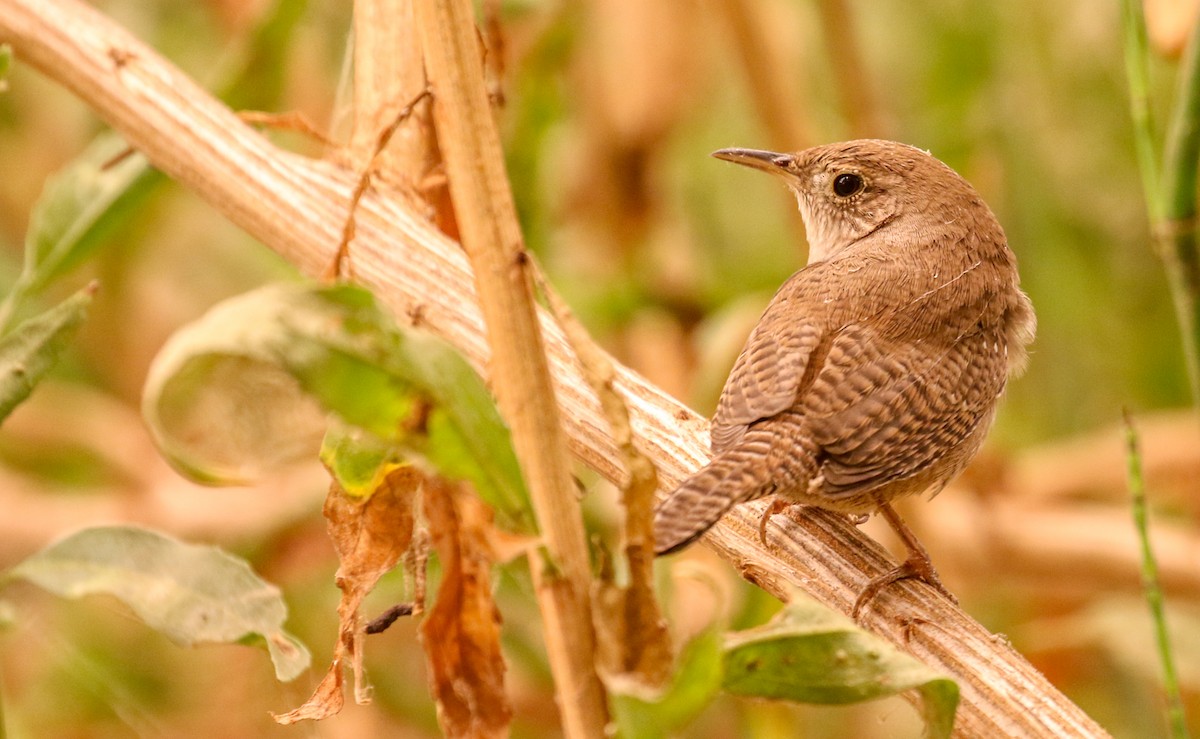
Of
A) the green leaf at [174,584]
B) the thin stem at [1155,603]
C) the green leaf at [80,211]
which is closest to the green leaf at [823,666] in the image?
the green leaf at [174,584]

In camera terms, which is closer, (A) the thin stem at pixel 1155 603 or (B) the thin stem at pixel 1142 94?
(A) the thin stem at pixel 1155 603

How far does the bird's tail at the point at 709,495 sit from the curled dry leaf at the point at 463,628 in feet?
0.79

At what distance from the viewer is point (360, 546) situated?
126 centimetres

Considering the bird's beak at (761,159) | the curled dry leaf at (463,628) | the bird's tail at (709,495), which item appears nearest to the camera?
the curled dry leaf at (463,628)

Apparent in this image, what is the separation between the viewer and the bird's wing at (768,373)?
77.8 inches

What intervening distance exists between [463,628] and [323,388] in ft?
0.82

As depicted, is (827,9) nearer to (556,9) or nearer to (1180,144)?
A: (556,9)

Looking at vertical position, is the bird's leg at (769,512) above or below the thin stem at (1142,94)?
below

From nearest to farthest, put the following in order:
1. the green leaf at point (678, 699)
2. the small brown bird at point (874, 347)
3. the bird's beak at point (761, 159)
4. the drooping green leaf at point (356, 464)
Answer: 1. the green leaf at point (678, 699)
2. the drooping green leaf at point (356, 464)
3. the small brown bird at point (874, 347)
4. the bird's beak at point (761, 159)

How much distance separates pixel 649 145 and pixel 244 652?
6.40ft

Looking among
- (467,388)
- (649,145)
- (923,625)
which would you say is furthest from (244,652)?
(467,388)

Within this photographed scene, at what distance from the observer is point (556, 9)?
2.88 meters

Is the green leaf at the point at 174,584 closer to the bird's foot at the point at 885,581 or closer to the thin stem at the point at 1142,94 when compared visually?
the bird's foot at the point at 885,581

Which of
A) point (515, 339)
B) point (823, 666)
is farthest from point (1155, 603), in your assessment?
point (515, 339)
